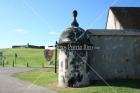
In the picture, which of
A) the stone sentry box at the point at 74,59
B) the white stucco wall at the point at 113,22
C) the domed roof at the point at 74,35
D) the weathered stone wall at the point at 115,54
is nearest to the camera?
the stone sentry box at the point at 74,59

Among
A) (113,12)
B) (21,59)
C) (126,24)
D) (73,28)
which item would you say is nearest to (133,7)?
(113,12)

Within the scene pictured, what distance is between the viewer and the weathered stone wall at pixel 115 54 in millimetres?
18625

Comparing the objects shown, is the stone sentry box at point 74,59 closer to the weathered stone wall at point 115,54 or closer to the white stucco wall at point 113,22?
the weathered stone wall at point 115,54

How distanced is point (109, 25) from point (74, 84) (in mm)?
15594

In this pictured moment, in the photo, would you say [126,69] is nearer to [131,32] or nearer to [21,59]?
[131,32]

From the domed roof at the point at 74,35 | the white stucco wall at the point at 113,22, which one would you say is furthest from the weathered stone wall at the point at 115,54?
the white stucco wall at the point at 113,22

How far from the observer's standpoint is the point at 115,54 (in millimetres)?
18734

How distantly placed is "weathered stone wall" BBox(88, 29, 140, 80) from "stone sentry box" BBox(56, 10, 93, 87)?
2.01 m

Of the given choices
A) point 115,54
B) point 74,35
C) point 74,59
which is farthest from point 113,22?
point 74,59

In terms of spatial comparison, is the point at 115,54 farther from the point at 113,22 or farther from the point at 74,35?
the point at 113,22

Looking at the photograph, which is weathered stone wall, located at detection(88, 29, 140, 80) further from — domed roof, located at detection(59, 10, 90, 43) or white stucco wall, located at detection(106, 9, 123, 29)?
white stucco wall, located at detection(106, 9, 123, 29)

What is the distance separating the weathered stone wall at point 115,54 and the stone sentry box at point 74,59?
2009 mm

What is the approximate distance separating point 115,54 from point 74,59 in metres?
4.42

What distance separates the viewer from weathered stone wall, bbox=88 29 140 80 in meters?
18.6
